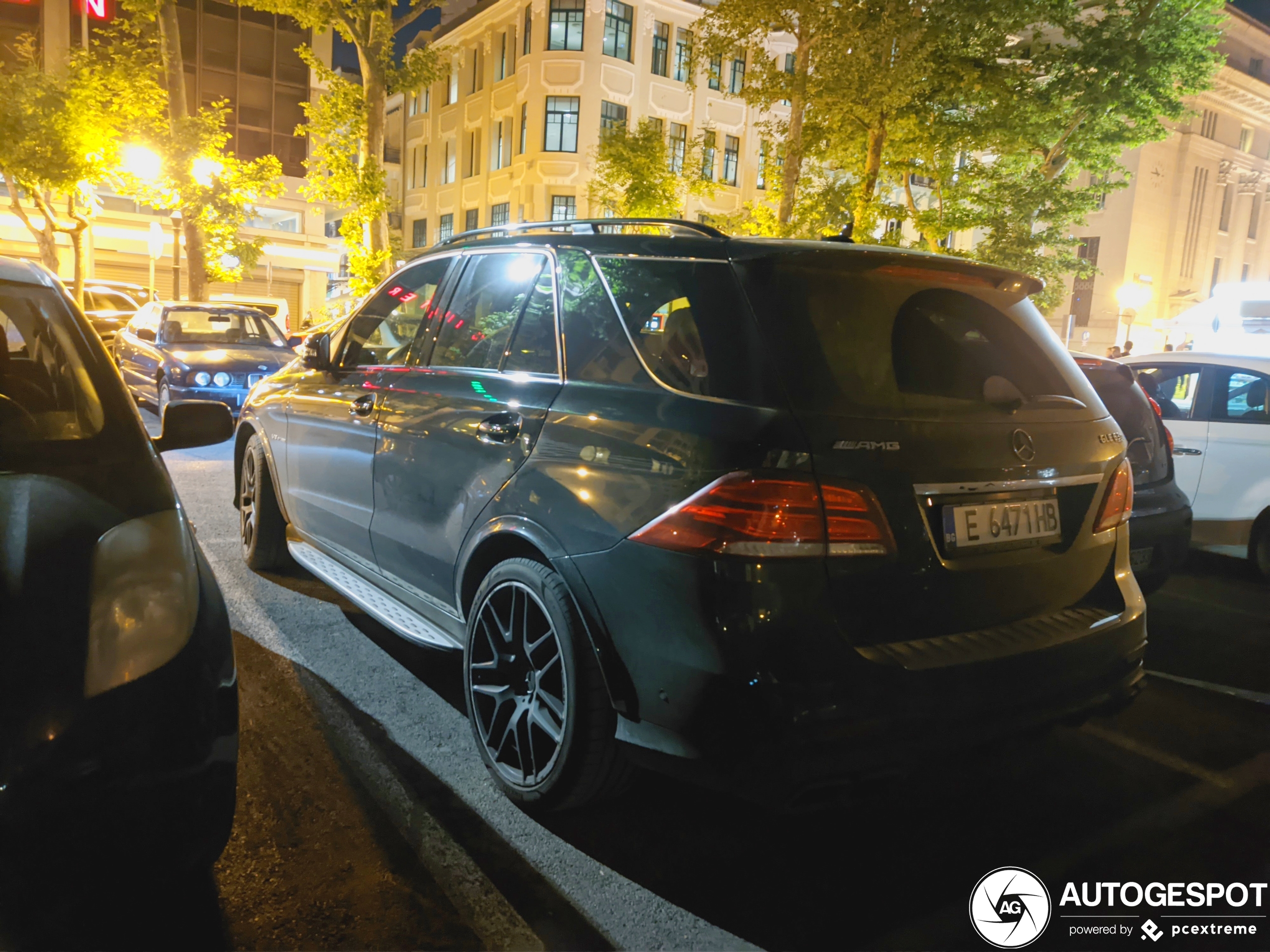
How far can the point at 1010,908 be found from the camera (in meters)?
2.59

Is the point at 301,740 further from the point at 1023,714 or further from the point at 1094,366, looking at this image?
the point at 1094,366

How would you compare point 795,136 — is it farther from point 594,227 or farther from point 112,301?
point 112,301

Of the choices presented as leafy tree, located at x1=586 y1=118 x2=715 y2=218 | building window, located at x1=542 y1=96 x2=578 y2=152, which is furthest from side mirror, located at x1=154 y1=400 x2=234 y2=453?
building window, located at x1=542 y1=96 x2=578 y2=152

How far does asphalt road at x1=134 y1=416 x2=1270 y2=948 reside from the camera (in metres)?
2.42

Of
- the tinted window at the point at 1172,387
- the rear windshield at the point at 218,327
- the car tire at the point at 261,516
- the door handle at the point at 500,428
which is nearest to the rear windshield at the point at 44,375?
the door handle at the point at 500,428

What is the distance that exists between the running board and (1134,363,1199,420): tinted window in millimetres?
5508

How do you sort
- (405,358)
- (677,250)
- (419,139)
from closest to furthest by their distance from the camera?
(677,250)
(405,358)
(419,139)

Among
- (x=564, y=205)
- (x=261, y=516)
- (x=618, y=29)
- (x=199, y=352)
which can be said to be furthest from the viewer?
(x=564, y=205)

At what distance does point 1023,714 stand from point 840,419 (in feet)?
3.06

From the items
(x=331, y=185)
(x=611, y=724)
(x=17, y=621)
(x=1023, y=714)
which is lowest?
(x=611, y=724)

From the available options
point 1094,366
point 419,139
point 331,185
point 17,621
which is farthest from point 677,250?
point 419,139

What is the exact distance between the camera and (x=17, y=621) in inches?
70.2

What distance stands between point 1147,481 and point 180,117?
22.6 m

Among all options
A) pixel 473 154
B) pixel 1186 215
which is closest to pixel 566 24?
pixel 473 154
